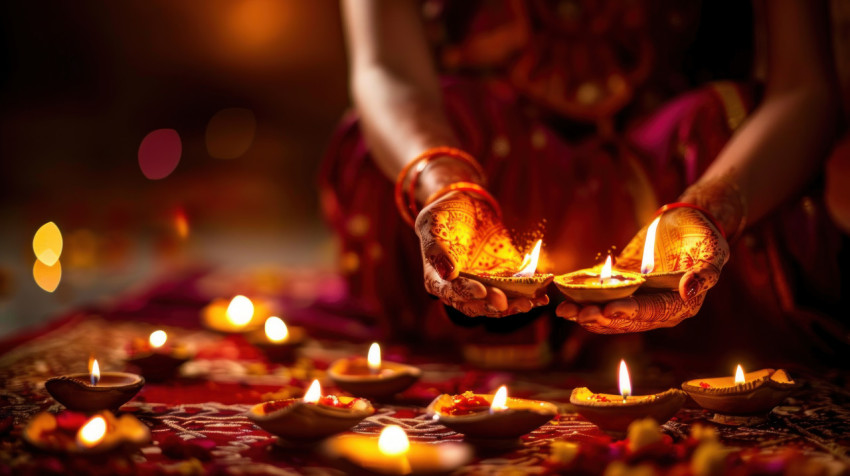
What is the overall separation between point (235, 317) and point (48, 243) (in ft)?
9.62

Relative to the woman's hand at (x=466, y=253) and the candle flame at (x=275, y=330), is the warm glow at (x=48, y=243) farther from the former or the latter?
the woman's hand at (x=466, y=253)

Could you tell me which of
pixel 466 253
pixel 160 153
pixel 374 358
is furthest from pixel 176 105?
pixel 466 253

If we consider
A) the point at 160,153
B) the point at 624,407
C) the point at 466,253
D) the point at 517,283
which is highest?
the point at 160,153

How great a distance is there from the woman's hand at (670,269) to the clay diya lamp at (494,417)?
189mm

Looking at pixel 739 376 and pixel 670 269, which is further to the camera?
pixel 670 269

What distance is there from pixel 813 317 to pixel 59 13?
22.0 feet

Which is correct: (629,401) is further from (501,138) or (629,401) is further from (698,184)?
(501,138)

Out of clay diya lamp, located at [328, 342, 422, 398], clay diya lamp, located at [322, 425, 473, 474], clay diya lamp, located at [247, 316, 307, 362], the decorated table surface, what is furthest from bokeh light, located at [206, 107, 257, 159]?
clay diya lamp, located at [322, 425, 473, 474]

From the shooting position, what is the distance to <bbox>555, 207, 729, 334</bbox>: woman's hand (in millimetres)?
1408

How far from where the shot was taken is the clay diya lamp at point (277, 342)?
2168 millimetres

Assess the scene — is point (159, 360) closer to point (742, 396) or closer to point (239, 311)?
point (239, 311)

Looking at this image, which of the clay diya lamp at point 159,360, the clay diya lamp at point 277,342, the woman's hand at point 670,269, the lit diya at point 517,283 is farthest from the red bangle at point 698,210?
the clay diya lamp at point 159,360

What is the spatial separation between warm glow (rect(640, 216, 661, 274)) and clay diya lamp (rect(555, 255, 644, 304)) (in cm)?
3

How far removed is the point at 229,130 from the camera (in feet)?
23.1
